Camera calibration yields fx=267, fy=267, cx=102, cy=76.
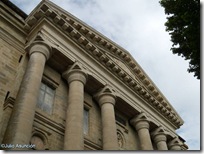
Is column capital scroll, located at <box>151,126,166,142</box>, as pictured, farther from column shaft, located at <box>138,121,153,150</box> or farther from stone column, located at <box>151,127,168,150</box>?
column shaft, located at <box>138,121,153,150</box>

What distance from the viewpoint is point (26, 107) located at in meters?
10.4

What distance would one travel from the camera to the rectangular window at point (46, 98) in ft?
42.7

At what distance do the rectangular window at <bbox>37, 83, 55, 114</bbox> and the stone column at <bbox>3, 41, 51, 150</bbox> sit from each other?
62.0 inches

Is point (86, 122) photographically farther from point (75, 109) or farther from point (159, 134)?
point (159, 134)

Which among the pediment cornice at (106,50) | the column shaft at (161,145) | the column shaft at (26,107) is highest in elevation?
the pediment cornice at (106,50)

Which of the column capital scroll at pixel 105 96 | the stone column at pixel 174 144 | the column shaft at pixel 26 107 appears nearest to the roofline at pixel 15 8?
the column shaft at pixel 26 107

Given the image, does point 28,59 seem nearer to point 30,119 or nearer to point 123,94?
point 30,119

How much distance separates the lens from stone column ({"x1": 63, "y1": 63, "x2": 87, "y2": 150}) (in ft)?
37.7

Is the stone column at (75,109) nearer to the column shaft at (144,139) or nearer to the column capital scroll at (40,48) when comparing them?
the column capital scroll at (40,48)

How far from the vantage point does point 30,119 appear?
10164 mm

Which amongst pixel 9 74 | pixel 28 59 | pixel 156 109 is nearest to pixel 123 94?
pixel 156 109

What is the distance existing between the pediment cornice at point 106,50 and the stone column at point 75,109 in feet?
7.29

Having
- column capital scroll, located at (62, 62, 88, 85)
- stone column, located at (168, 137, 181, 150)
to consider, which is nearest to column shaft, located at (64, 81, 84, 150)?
column capital scroll, located at (62, 62, 88, 85)

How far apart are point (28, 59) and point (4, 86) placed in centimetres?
267
